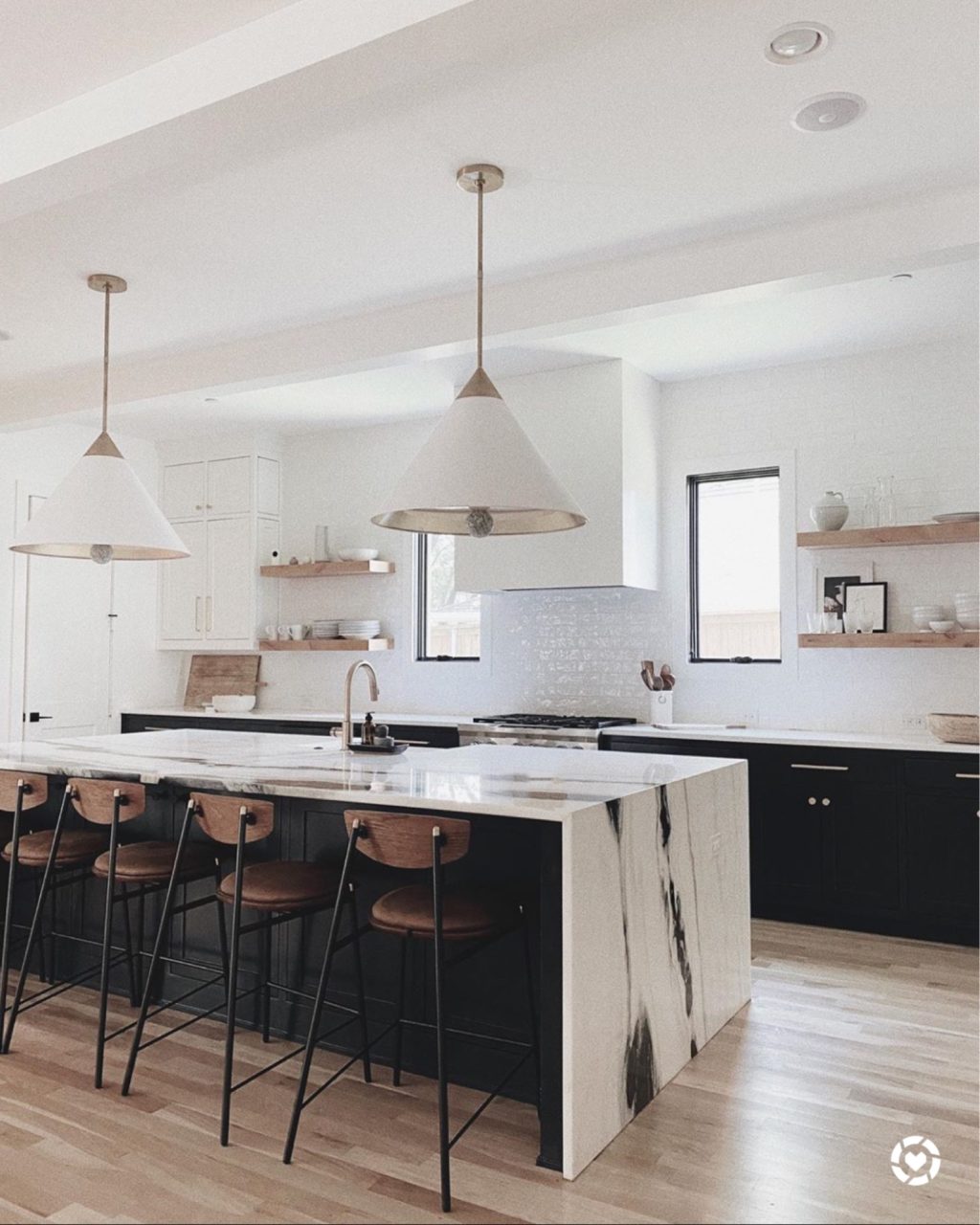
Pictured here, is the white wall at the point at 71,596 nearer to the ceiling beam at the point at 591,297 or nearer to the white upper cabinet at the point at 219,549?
the white upper cabinet at the point at 219,549

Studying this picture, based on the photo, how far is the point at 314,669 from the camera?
7102 millimetres

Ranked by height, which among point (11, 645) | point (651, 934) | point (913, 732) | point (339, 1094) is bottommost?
point (339, 1094)

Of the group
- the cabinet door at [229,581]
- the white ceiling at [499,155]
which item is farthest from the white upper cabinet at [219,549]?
the white ceiling at [499,155]

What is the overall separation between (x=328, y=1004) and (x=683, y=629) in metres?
3.25

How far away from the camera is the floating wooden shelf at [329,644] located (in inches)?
263

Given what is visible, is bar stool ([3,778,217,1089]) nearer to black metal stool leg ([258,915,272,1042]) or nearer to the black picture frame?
black metal stool leg ([258,915,272,1042])

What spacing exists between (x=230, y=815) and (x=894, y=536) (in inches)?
138

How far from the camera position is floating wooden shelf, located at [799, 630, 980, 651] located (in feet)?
15.8

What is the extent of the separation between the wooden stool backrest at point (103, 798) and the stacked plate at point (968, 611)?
380cm

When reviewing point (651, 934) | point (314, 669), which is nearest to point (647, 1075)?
point (651, 934)

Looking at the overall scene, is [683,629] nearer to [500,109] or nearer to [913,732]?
[913,732]

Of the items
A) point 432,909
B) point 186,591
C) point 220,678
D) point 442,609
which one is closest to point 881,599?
point 442,609

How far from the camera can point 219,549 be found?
7.10 m

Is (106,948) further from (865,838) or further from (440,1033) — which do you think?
(865,838)
